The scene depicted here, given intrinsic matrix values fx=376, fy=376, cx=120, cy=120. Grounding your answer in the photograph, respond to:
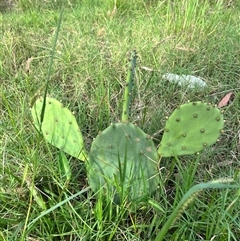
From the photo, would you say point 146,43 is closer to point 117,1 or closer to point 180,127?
point 117,1

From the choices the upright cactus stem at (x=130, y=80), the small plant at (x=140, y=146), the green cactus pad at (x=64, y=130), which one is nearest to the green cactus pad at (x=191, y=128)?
the small plant at (x=140, y=146)

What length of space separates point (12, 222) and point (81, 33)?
1.28m

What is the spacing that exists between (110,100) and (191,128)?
532mm

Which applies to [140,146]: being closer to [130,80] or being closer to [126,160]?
[126,160]

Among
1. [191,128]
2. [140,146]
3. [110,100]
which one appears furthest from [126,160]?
[110,100]

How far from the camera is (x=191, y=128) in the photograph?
42.3 inches

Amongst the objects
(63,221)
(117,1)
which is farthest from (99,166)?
(117,1)

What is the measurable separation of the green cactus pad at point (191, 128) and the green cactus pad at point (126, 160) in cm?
6

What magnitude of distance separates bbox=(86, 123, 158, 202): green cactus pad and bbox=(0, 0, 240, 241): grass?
5cm

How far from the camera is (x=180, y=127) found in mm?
1071

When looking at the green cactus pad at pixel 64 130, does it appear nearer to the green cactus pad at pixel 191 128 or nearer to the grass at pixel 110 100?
the grass at pixel 110 100

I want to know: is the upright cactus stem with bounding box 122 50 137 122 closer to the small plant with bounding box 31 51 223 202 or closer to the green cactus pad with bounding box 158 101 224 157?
the small plant with bounding box 31 51 223 202

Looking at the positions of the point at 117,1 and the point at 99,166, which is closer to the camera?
the point at 99,166

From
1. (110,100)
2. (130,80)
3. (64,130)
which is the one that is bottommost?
(110,100)
